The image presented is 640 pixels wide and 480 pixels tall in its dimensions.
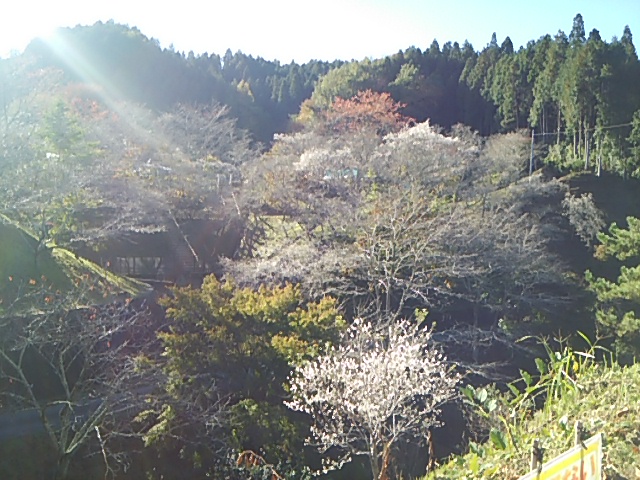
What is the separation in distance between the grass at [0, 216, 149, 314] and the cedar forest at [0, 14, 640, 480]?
49 mm

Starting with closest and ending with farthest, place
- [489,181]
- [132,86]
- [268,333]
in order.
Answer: [268,333], [489,181], [132,86]

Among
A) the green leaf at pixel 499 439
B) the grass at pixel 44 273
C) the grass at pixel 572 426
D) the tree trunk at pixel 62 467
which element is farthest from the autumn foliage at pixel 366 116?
the green leaf at pixel 499 439

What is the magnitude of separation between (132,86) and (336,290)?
19365 mm

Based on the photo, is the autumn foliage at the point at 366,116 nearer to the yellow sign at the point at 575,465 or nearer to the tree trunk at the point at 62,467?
the tree trunk at the point at 62,467

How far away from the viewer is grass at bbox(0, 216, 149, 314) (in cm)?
827

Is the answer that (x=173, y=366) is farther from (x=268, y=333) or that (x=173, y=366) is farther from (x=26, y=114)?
(x=26, y=114)

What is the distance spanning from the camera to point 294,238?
41.3 feet

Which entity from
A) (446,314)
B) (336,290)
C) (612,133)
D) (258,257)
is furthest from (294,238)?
(612,133)

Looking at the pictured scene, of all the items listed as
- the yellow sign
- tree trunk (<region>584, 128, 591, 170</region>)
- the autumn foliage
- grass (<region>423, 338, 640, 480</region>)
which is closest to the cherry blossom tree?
grass (<region>423, 338, 640, 480</region>)

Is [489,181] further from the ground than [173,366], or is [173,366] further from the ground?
[489,181]

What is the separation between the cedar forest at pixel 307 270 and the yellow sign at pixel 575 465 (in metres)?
0.81

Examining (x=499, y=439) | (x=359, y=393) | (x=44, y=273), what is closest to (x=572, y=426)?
(x=499, y=439)

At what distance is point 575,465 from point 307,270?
9.53 meters

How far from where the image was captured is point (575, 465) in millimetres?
1572
